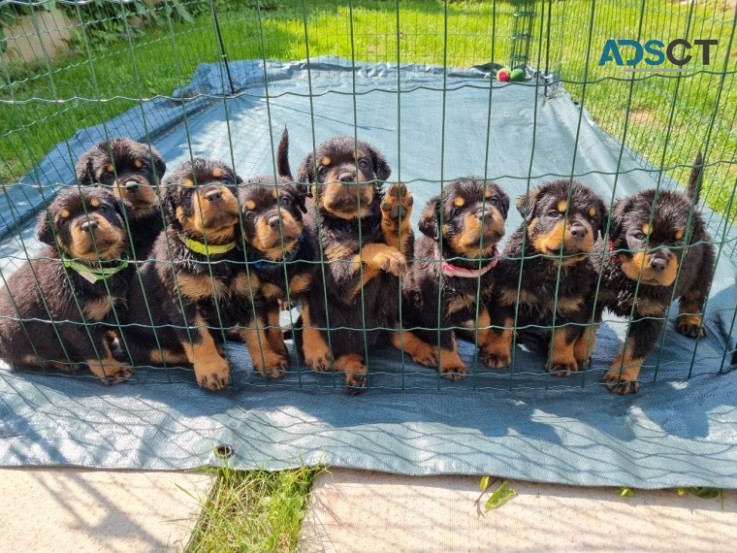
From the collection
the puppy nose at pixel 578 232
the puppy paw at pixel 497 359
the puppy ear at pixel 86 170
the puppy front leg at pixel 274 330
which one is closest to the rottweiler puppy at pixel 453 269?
the puppy paw at pixel 497 359

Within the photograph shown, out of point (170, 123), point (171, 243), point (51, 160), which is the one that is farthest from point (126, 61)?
point (171, 243)

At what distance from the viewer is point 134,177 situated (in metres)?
3.64

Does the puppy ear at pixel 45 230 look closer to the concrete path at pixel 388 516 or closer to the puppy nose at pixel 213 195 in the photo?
the puppy nose at pixel 213 195

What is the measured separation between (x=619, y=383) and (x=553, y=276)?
62 cm

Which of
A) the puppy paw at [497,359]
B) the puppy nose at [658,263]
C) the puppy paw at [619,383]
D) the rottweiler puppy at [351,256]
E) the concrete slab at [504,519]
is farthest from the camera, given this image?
the puppy paw at [497,359]

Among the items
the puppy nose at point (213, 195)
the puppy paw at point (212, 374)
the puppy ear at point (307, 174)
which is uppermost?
the puppy nose at point (213, 195)

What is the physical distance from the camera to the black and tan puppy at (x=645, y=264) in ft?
9.17

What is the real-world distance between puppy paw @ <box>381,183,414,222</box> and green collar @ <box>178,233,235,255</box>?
76cm

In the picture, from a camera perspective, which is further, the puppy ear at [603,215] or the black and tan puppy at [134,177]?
the black and tan puppy at [134,177]

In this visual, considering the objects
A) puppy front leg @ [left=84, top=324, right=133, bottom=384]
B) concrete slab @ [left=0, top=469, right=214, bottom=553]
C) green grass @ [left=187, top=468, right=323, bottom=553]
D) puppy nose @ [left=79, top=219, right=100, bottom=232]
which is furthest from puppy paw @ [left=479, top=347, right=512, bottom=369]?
puppy nose @ [left=79, top=219, right=100, bottom=232]

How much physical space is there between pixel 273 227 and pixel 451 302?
96 cm

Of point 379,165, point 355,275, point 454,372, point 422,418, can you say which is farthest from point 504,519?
point 379,165

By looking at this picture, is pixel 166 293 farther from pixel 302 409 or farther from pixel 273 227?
pixel 302 409

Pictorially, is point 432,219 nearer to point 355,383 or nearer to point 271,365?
point 355,383
